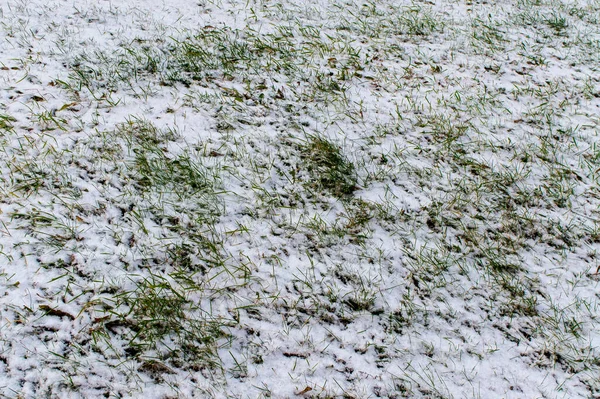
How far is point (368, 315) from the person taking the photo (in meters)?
2.84

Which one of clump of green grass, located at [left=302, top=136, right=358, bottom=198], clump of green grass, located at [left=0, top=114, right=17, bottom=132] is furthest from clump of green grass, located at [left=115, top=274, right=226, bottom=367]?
clump of green grass, located at [left=0, top=114, right=17, bottom=132]

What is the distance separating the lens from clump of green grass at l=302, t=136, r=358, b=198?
3629 mm

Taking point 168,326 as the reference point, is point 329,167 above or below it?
above

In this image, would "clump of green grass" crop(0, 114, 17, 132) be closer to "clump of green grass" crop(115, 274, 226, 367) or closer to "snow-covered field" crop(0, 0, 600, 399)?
"snow-covered field" crop(0, 0, 600, 399)

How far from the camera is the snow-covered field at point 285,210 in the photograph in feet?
8.37

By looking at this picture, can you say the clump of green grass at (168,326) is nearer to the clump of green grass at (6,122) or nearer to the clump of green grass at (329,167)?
the clump of green grass at (329,167)

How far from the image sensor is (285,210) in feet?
11.2

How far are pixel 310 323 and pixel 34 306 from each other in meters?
1.56

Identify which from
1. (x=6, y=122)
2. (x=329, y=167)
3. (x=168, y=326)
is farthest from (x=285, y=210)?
(x=6, y=122)

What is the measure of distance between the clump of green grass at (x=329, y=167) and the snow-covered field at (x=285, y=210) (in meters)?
0.02

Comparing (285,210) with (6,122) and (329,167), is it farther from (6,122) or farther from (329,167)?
(6,122)

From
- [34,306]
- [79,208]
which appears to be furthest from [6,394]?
[79,208]

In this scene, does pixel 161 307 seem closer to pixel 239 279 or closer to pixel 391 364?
pixel 239 279

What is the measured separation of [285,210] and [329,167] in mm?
601
